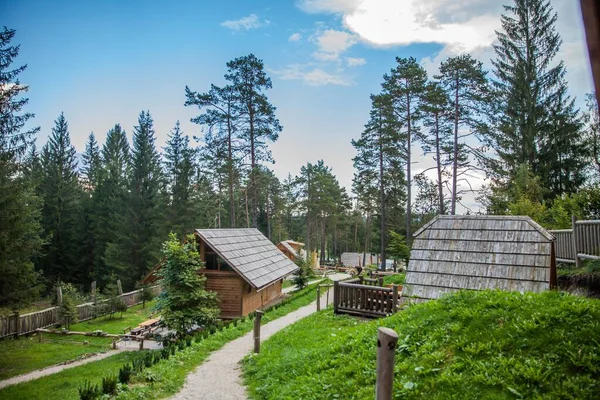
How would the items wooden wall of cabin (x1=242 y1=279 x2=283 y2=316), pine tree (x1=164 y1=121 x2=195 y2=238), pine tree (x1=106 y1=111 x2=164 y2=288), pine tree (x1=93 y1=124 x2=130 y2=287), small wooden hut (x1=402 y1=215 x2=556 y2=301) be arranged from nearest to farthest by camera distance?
small wooden hut (x1=402 y1=215 x2=556 y2=301), wooden wall of cabin (x1=242 y1=279 x2=283 y2=316), pine tree (x1=106 y1=111 x2=164 y2=288), pine tree (x1=164 y1=121 x2=195 y2=238), pine tree (x1=93 y1=124 x2=130 y2=287)

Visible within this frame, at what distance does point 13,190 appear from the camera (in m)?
17.4

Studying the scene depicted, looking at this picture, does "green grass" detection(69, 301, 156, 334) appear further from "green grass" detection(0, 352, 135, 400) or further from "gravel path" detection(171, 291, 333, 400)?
"gravel path" detection(171, 291, 333, 400)

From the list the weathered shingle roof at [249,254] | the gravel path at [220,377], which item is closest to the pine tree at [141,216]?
the weathered shingle roof at [249,254]

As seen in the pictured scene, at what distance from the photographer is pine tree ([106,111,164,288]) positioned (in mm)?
37000

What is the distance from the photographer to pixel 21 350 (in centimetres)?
1566

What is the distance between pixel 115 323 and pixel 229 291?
8062 mm

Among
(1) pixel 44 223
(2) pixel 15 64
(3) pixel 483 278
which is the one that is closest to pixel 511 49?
(3) pixel 483 278

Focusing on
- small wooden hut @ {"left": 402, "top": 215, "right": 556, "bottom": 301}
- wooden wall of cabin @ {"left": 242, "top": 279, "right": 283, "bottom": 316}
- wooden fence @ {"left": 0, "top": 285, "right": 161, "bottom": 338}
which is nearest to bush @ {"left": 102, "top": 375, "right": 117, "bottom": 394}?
small wooden hut @ {"left": 402, "top": 215, "right": 556, "bottom": 301}

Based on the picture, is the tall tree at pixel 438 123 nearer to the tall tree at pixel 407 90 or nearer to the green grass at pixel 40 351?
the tall tree at pixel 407 90

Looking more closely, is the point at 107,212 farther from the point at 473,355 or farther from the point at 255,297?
the point at 473,355

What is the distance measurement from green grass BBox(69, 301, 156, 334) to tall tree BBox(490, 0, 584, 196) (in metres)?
26.3

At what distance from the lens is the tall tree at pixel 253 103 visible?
→ 93.2ft

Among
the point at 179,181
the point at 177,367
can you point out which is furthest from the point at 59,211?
the point at 177,367

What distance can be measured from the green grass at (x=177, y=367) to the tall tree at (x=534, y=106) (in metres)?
21.4
